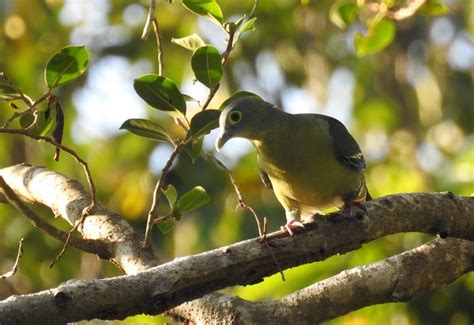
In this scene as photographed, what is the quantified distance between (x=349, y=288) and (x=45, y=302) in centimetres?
149

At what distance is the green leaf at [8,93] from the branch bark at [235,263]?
805mm

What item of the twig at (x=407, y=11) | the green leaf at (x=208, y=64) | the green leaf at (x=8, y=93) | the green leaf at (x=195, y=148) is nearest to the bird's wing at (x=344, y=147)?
the twig at (x=407, y=11)

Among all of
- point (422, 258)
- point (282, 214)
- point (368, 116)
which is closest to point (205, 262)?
point (422, 258)

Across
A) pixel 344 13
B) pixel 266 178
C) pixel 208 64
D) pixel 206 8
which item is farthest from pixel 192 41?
pixel 266 178

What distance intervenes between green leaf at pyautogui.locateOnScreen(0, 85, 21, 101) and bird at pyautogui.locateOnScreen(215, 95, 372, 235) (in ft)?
4.63

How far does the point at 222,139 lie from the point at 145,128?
93cm

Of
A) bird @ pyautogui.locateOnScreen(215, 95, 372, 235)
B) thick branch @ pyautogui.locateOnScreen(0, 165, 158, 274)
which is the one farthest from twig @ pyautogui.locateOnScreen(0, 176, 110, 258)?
bird @ pyautogui.locateOnScreen(215, 95, 372, 235)

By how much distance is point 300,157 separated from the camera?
4820mm

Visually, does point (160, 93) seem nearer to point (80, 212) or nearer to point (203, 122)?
point (203, 122)

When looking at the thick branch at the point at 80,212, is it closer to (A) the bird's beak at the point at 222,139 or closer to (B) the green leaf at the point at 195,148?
(B) the green leaf at the point at 195,148

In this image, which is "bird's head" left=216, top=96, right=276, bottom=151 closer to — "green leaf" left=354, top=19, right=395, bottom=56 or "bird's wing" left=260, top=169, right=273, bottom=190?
"bird's wing" left=260, top=169, right=273, bottom=190

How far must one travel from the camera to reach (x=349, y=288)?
12.3 ft

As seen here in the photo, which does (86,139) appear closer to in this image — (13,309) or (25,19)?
(25,19)

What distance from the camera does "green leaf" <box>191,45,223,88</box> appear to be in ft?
11.6
